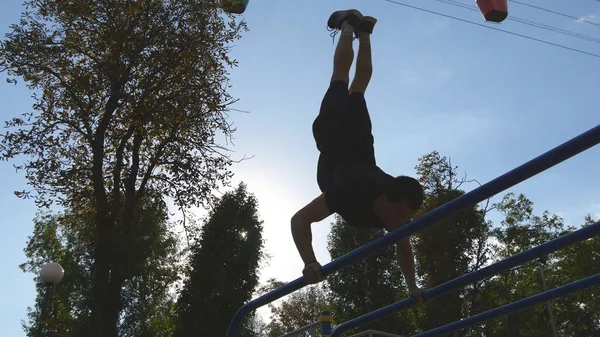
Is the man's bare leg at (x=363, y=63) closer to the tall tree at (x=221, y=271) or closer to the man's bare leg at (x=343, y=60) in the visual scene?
the man's bare leg at (x=343, y=60)

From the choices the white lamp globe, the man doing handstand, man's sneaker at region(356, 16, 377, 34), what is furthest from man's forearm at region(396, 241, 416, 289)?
the white lamp globe

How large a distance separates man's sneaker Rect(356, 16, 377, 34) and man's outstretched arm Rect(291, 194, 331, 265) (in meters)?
1.33

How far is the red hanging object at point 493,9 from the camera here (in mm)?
6641

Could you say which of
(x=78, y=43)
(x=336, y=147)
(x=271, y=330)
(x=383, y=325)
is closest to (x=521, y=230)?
(x=383, y=325)

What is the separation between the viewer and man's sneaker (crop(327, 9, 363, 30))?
3590 millimetres

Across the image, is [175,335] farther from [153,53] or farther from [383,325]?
[153,53]

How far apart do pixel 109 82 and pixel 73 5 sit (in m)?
1.92

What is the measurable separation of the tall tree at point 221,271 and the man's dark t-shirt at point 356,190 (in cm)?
1861

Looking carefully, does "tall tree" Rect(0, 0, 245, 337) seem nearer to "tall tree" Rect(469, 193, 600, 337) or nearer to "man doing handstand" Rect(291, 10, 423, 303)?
"man doing handstand" Rect(291, 10, 423, 303)

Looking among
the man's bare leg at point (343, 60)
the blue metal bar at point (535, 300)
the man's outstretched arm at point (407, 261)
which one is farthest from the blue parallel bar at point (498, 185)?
the man's bare leg at point (343, 60)

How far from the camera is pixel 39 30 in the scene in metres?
12.2

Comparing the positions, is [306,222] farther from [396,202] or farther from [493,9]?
[493,9]

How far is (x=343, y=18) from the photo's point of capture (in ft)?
11.9

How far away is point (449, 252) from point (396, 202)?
69.9ft
